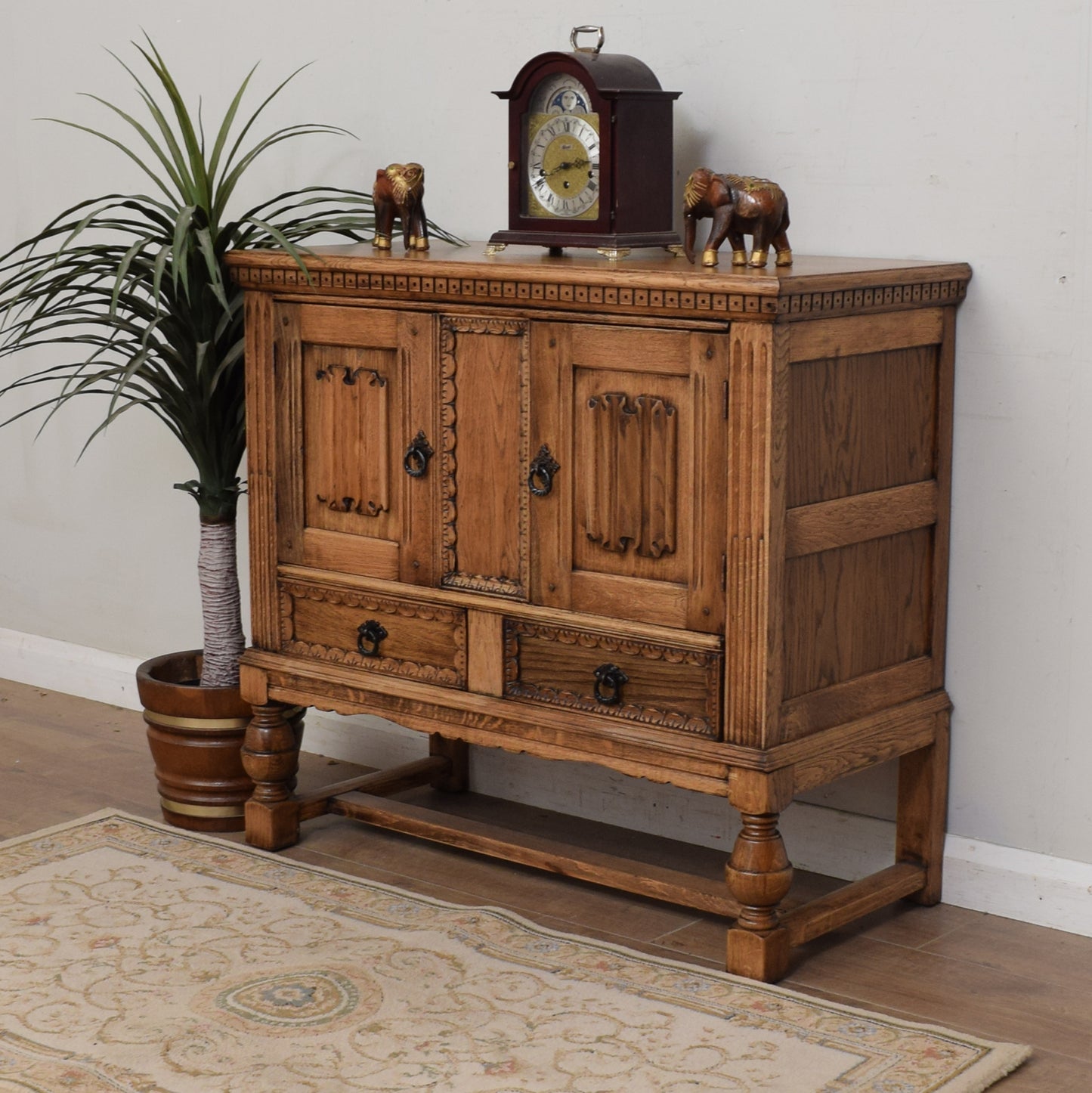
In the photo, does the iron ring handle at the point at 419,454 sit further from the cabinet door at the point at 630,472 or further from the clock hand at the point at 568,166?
the clock hand at the point at 568,166

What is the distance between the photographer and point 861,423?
287 cm

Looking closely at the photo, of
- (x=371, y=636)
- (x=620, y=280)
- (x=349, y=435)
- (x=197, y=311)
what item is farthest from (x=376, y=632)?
(x=620, y=280)

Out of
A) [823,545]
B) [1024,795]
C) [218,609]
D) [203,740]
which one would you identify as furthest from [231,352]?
[1024,795]

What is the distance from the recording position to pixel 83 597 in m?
4.65

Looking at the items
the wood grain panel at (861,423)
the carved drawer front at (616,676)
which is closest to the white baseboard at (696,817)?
the carved drawer front at (616,676)

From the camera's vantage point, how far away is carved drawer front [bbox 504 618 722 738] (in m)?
2.81

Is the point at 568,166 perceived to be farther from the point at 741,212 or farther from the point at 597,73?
the point at 741,212

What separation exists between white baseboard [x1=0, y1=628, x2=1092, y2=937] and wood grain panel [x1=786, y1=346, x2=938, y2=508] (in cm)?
72

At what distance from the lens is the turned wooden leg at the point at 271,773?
3.43 meters

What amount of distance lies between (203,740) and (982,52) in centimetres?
201

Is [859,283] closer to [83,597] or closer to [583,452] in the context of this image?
[583,452]

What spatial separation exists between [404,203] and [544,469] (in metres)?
0.66

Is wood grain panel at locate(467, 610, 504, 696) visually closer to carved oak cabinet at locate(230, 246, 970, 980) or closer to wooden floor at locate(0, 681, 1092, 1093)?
carved oak cabinet at locate(230, 246, 970, 980)

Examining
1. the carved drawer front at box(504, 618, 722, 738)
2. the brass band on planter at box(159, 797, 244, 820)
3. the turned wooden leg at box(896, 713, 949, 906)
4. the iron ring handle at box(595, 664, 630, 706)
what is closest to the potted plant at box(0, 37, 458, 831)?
the brass band on planter at box(159, 797, 244, 820)
